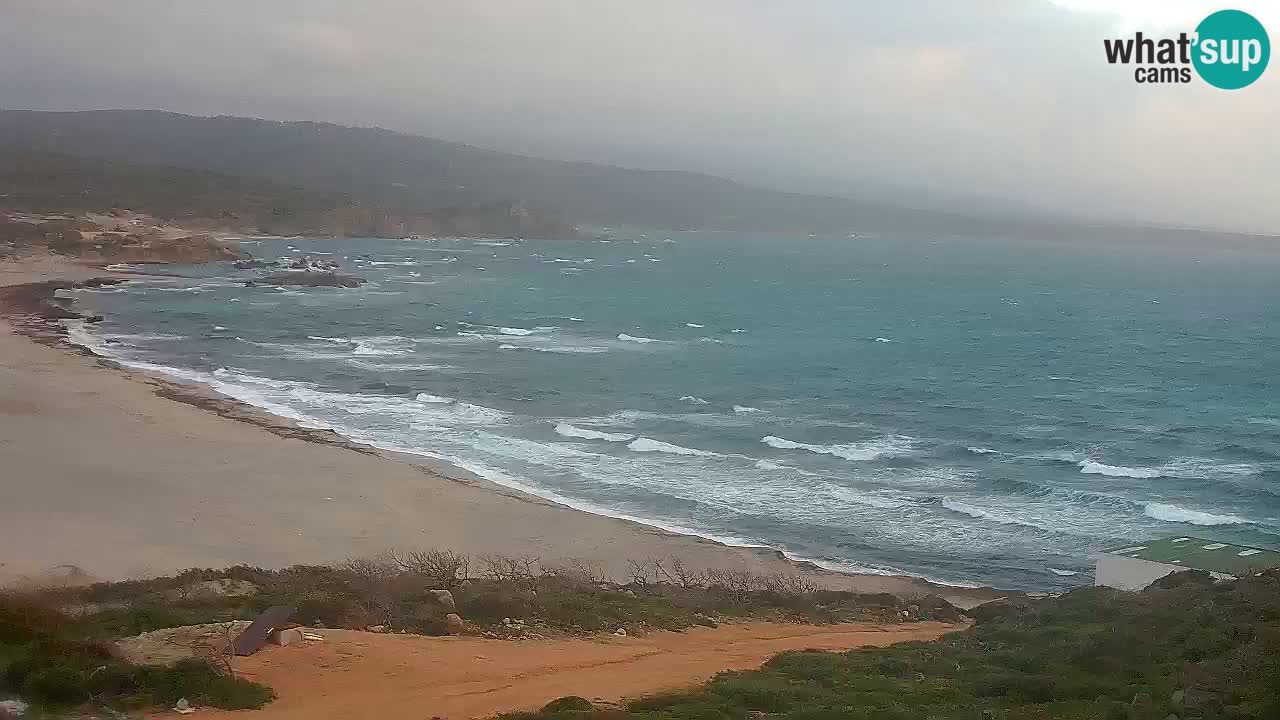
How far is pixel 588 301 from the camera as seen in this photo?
90688 millimetres

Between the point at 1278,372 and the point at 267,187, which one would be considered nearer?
the point at 1278,372

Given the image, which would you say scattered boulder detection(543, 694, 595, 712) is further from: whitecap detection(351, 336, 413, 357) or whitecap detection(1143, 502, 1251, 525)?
whitecap detection(351, 336, 413, 357)

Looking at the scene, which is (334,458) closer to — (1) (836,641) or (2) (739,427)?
(2) (739,427)

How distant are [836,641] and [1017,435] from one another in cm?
2704

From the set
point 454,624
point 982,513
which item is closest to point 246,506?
point 454,624

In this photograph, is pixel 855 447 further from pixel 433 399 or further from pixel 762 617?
pixel 762 617

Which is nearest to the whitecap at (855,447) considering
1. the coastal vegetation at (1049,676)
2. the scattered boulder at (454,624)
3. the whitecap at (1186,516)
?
the whitecap at (1186,516)

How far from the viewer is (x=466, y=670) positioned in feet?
42.8

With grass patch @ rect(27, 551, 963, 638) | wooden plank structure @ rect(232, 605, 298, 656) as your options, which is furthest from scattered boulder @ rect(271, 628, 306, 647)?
grass patch @ rect(27, 551, 963, 638)

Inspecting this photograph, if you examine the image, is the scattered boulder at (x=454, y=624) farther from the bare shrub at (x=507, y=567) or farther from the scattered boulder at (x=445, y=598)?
the bare shrub at (x=507, y=567)

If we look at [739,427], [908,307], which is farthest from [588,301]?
[739,427]

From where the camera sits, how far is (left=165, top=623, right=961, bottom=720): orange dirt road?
446 inches

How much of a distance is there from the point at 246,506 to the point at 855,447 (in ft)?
69.6

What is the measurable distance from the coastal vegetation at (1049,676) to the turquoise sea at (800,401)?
11.1 meters
